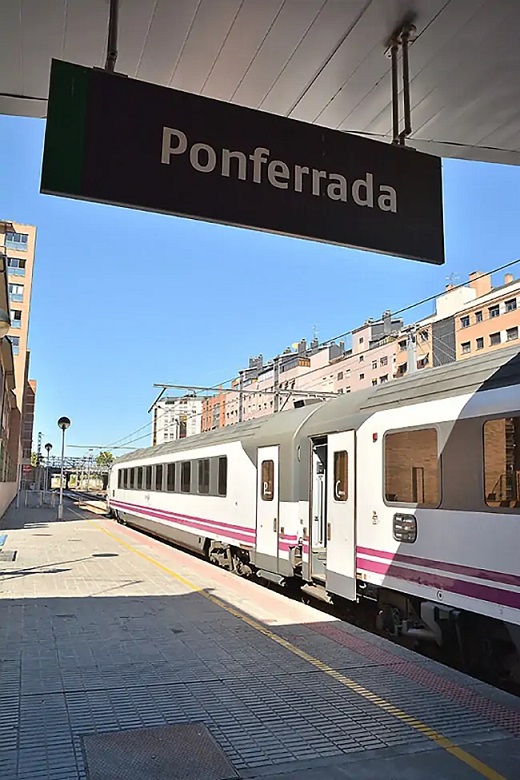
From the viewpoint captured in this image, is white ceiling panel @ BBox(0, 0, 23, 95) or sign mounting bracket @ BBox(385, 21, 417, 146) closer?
white ceiling panel @ BBox(0, 0, 23, 95)

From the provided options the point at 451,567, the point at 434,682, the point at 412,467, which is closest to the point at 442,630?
the point at 451,567

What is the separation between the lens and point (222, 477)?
1377cm

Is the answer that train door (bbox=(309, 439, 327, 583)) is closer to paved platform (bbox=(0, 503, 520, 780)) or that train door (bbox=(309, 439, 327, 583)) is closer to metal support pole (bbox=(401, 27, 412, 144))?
→ paved platform (bbox=(0, 503, 520, 780))

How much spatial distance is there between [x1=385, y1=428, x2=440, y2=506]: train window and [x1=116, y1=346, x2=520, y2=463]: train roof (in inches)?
16.1

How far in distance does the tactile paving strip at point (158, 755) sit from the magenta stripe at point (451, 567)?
9.35 feet

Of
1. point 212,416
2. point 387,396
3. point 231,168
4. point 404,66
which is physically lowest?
point 387,396

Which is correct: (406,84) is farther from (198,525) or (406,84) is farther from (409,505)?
(198,525)

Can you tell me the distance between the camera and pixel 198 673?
5.87 meters

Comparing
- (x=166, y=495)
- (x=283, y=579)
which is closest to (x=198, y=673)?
(x=283, y=579)

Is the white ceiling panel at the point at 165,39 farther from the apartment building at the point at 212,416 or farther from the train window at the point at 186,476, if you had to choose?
the apartment building at the point at 212,416

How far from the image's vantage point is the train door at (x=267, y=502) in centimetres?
1091

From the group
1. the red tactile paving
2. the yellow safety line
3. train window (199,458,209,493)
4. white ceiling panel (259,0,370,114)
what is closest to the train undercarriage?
the red tactile paving

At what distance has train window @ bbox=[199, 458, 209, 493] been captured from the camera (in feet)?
49.0

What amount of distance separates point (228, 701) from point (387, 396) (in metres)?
4.20
